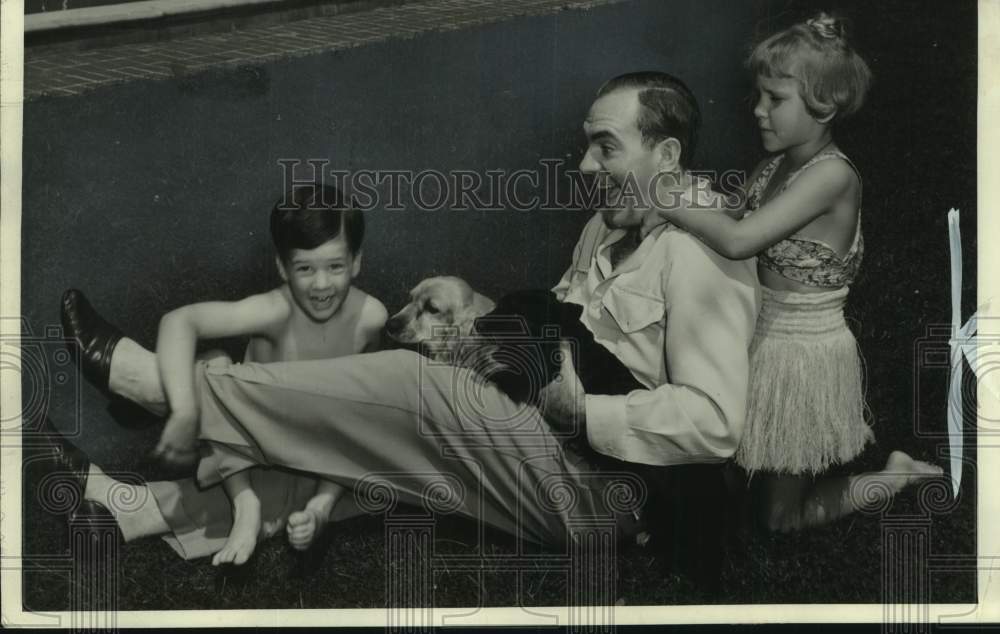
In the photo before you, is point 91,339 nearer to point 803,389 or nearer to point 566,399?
point 566,399

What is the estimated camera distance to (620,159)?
5543 mm

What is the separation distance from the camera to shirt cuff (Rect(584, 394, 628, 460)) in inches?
216

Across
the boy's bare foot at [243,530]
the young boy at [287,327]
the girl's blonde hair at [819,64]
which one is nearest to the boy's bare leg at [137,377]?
the young boy at [287,327]

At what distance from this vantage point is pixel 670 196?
555 cm

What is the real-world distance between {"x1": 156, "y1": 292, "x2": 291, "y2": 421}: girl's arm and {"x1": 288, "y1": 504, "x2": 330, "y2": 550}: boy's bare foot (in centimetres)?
64

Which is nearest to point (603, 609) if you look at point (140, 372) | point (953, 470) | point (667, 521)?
point (667, 521)

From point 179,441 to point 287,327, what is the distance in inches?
27.4

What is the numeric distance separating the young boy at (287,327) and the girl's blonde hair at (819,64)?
1.98m

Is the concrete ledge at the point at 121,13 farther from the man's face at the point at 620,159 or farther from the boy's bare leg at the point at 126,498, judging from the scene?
the boy's bare leg at the point at 126,498

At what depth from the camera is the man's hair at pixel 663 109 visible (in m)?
5.55

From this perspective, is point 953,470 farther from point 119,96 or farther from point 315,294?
point 119,96

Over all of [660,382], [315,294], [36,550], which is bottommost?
[36,550]

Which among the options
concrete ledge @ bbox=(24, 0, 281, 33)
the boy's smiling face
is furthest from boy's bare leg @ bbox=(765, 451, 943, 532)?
concrete ledge @ bbox=(24, 0, 281, 33)

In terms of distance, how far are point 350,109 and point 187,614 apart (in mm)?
2390
